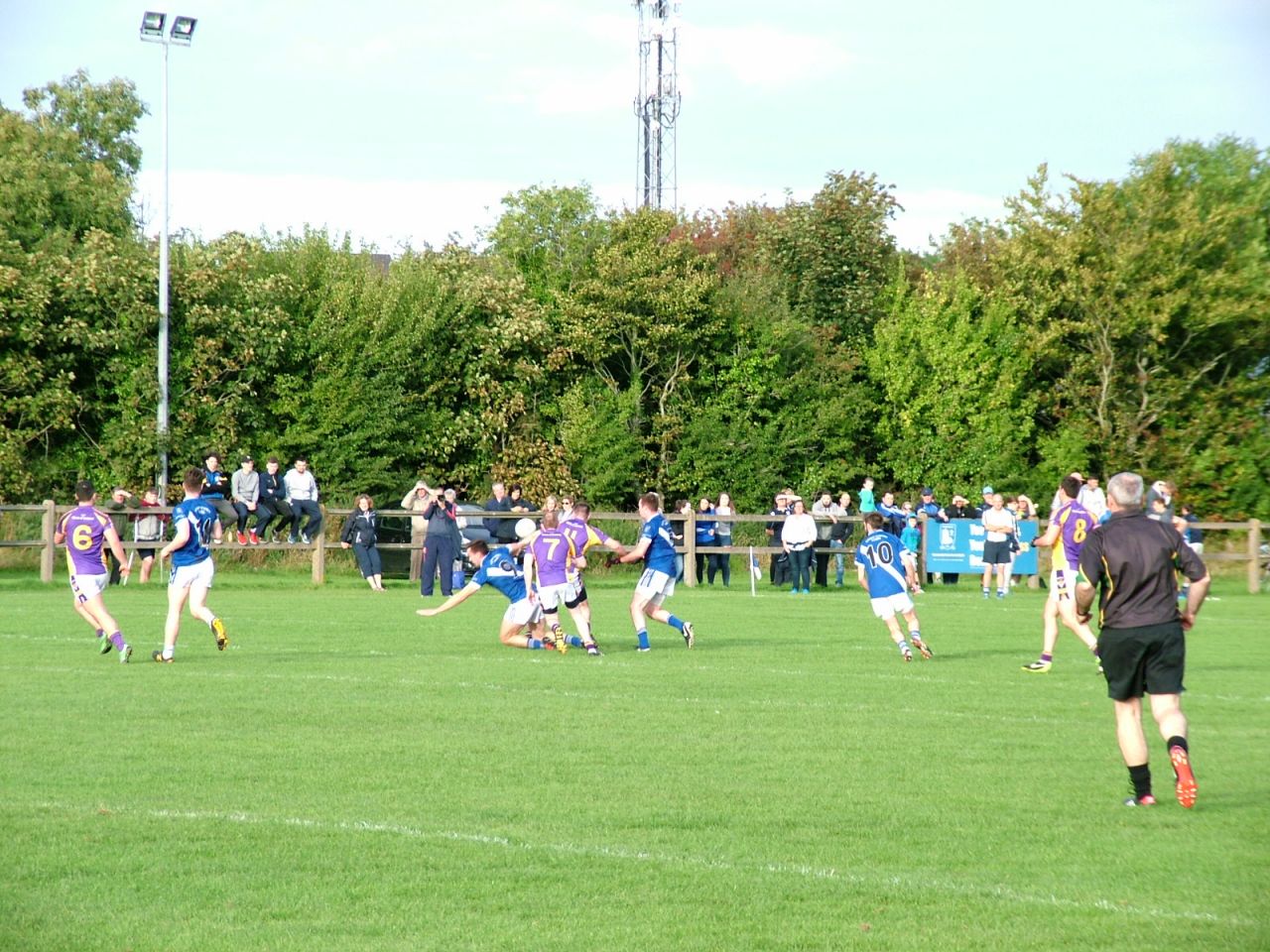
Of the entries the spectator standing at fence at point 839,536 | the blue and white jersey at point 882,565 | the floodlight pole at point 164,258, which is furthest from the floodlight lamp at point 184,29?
the blue and white jersey at point 882,565

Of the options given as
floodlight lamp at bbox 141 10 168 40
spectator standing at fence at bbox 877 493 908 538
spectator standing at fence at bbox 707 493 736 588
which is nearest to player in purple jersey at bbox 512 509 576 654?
spectator standing at fence at bbox 707 493 736 588

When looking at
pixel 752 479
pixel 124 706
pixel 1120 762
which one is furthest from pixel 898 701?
pixel 752 479

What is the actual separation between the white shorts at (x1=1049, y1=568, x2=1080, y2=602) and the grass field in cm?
79

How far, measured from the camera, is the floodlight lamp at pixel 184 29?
3591cm

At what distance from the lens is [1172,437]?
41750mm

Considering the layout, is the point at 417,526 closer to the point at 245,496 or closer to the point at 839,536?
the point at 245,496

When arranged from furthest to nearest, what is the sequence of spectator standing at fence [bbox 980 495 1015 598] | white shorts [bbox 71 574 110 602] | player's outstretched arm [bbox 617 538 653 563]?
spectator standing at fence [bbox 980 495 1015 598], player's outstretched arm [bbox 617 538 653 563], white shorts [bbox 71 574 110 602]

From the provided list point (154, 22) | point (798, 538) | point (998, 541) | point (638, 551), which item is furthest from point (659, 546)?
point (154, 22)

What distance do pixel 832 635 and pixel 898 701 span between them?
6.87 meters

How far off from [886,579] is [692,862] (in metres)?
10.2

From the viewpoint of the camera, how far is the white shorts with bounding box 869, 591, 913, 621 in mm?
17281

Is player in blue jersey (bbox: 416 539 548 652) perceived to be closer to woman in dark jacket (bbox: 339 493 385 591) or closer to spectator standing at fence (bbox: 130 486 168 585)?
woman in dark jacket (bbox: 339 493 385 591)

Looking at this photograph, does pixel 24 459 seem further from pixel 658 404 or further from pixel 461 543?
pixel 658 404

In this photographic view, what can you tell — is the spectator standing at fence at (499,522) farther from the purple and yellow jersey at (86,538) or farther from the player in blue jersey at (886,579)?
the purple and yellow jersey at (86,538)
